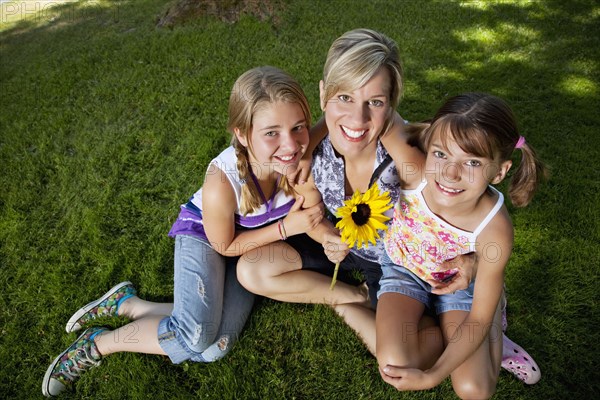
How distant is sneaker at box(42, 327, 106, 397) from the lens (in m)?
2.56

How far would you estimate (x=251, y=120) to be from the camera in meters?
2.30

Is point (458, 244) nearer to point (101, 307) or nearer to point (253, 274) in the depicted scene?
point (253, 274)

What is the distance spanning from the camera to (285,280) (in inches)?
107

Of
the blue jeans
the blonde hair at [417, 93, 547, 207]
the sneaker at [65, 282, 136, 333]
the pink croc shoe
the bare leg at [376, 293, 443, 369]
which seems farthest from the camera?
the sneaker at [65, 282, 136, 333]

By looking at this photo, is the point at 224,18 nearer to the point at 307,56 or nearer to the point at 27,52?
the point at 307,56

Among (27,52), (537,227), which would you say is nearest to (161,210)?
(537,227)

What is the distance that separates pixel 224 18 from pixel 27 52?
325cm

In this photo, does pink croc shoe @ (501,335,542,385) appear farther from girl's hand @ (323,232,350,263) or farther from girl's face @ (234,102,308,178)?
girl's face @ (234,102,308,178)

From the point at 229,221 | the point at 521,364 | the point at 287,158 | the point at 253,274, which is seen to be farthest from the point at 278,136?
the point at 521,364

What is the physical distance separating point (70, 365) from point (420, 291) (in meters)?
2.12

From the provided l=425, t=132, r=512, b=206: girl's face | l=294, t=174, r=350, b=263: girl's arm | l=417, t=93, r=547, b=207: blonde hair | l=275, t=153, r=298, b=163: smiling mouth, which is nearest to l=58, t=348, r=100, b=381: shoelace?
l=294, t=174, r=350, b=263: girl's arm

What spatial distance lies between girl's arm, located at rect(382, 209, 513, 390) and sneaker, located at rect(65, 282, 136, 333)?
1829 mm

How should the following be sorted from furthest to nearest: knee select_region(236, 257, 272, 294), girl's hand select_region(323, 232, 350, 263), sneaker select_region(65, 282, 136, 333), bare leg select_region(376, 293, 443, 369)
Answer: sneaker select_region(65, 282, 136, 333), knee select_region(236, 257, 272, 294), girl's hand select_region(323, 232, 350, 263), bare leg select_region(376, 293, 443, 369)

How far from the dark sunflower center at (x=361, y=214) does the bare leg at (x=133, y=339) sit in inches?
56.6
